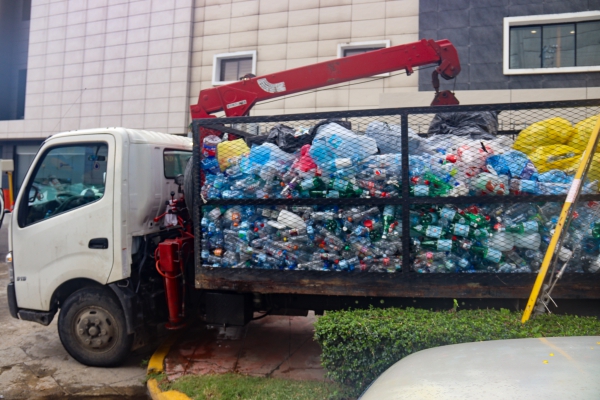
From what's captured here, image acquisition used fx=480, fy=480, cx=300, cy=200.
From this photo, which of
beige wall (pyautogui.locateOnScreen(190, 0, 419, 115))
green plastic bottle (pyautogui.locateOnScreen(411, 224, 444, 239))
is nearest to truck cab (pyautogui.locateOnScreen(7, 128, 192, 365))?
green plastic bottle (pyautogui.locateOnScreen(411, 224, 444, 239))

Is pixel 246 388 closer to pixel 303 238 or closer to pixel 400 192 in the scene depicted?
pixel 303 238

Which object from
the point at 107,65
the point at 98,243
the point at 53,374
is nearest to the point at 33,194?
the point at 98,243

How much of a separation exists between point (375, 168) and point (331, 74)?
67.5 inches

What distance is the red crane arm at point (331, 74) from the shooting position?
16.8ft

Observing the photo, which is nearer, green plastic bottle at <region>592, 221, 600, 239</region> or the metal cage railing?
green plastic bottle at <region>592, 221, 600, 239</region>

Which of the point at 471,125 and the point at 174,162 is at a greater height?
the point at 471,125

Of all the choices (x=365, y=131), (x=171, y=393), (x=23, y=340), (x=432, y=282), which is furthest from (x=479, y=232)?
(x=23, y=340)

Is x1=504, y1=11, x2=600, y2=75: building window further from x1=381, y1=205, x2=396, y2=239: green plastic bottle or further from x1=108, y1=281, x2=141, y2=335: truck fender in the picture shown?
x1=108, y1=281, x2=141, y2=335: truck fender

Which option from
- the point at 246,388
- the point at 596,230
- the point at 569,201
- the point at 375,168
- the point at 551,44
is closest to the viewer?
the point at 569,201

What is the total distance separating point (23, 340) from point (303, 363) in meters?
3.59

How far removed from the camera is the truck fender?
185 inches

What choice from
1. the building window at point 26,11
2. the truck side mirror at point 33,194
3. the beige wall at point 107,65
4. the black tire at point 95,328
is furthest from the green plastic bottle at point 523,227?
the building window at point 26,11

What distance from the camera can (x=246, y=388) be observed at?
13.6 ft

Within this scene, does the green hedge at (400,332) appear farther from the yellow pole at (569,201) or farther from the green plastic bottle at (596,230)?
the green plastic bottle at (596,230)
